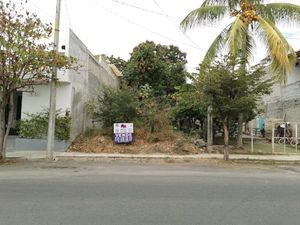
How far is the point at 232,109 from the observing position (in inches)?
669

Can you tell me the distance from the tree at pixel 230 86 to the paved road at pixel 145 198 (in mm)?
4139

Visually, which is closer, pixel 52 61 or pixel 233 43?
pixel 52 61

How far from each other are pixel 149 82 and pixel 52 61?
16.6m

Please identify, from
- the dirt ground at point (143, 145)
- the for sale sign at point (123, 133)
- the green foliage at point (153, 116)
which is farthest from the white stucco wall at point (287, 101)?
the for sale sign at point (123, 133)

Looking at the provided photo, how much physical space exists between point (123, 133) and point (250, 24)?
27.2ft

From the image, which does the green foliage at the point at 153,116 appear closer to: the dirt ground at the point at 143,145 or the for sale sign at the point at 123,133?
the dirt ground at the point at 143,145

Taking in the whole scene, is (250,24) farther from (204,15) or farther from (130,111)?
(130,111)

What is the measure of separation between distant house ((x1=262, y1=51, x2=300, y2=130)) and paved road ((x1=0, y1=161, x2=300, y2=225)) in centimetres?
1552

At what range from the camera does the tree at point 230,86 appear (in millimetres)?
16828

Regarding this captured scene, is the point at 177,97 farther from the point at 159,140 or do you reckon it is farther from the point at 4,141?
the point at 4,141

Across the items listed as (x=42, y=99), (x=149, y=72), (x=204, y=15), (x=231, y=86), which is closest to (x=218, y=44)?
(x=204, y=15)

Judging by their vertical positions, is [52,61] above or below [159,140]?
above

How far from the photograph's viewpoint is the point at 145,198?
8.68 metres

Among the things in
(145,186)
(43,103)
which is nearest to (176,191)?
(145,186)
